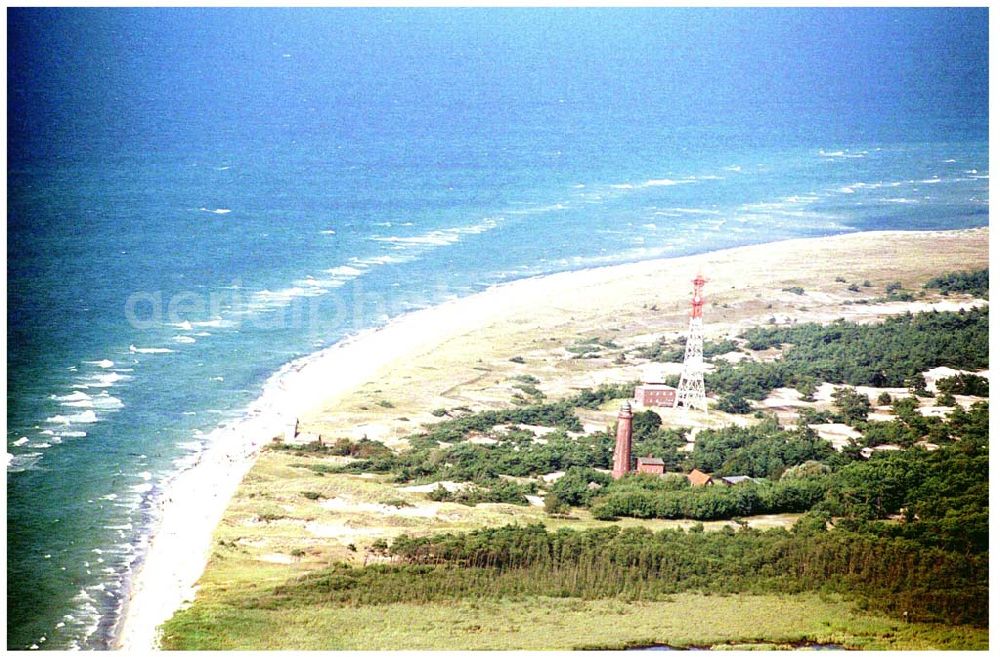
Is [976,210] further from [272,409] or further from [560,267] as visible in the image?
[272,409]

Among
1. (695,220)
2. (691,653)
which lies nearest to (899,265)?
(695,220)

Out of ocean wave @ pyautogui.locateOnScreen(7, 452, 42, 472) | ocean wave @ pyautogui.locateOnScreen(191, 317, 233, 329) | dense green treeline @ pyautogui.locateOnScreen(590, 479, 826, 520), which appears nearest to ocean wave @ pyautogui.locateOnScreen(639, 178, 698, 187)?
ocean wave @ pyautogui.locateOnScreen(191, 317, 233, 329)

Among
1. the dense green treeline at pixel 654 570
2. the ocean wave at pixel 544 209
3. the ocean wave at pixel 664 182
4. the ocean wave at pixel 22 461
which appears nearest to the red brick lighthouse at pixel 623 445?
the dense green treeline at pixel 654 570

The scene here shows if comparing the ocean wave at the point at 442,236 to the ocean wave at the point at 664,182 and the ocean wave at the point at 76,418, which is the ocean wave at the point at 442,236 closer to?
the ocean wave at the point at 664,182

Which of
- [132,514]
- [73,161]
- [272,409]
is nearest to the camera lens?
[132,514]

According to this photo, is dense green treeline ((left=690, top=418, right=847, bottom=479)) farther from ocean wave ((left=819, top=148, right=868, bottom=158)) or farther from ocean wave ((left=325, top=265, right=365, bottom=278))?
ocean wave ((left=819, top=148, right=868, bottom=158))

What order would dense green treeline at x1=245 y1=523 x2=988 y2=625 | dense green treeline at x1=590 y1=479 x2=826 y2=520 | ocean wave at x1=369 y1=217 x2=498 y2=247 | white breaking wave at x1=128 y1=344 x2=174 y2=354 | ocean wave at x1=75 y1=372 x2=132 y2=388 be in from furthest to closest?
ocean wave at x1=369 y1=217 x2=498 y2=247
white breaking wave at x1=128 y1=344 x2=174 y2=354
ocean wave at x1=75 y1=372 x2=132 y2=388
dense green treeline at x1=590 y1=479 x2=826 y2=520
dense green treeline at x1=245 y1=523 x2=988 y2=625
